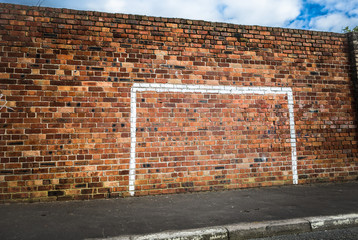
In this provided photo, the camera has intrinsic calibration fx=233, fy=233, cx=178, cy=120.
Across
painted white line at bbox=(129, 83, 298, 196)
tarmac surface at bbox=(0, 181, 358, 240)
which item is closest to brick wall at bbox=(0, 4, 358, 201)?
painted white line at bbox=(129, 83, 298, 196)

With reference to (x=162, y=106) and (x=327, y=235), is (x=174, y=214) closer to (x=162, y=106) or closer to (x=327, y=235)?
(x=327, y=235)

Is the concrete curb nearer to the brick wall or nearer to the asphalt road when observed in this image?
the asphalt road

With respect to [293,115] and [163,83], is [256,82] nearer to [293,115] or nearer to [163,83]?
[293,115]

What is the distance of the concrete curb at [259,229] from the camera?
2.59 meters

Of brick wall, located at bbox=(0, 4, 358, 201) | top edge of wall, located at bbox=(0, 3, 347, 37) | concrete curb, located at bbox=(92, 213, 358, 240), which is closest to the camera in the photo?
concrete curb, located at bbox=(92, 213, 358, 240)

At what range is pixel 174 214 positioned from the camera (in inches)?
130

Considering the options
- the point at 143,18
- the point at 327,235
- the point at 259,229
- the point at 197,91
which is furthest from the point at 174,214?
the point at 143,18

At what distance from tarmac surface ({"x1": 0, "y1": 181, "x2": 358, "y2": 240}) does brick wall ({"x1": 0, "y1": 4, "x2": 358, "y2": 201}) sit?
482 mm

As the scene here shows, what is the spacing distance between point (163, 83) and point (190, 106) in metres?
0.72

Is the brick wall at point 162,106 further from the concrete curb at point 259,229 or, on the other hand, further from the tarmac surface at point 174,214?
the concrete curb at point 259,229

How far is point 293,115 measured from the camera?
5242 mm

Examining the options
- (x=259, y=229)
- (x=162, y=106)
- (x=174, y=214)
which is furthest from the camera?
(x=162, y=106)

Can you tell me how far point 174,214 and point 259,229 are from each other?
1.15 meters

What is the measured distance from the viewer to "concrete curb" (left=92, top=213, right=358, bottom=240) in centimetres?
259
